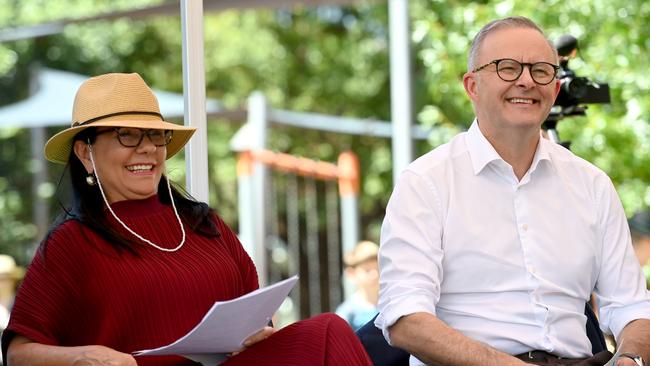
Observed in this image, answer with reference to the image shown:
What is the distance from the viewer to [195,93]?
11.5 ft

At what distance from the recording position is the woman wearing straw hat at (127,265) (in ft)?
9.14

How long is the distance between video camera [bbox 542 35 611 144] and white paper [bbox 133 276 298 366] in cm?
168

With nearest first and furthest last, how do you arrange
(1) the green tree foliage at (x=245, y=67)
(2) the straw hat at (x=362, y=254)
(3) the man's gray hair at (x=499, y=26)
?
1. (3) the man's gray hair at (x=499, y=26)
2. (2) the straw hat at (x=362, y=254)
3. (1) the green tree foliage at (x=245, y=67)

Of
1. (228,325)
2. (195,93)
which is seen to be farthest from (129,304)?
(195,93)

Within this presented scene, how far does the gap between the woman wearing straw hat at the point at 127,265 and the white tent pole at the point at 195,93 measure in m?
0.26

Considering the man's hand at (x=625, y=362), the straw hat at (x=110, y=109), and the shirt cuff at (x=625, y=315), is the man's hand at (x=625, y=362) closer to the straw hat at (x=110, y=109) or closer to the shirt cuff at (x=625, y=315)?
the shirt cuff at (x=625, y=315)

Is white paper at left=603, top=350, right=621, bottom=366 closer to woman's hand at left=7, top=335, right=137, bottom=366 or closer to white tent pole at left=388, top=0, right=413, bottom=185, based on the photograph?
woman's hand at left=7, top=335, right=137, bottom=366

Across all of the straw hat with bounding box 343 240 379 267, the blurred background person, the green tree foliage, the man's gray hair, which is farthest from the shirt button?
the green tree foliage

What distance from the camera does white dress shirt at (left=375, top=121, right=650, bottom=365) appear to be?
120 inches

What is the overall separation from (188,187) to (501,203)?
930mm

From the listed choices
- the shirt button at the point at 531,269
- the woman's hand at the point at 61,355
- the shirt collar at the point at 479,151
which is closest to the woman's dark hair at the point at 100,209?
the woman's hand at the point at 61,355

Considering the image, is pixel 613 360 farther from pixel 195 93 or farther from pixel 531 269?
pixel 195 93

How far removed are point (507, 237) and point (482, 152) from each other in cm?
22

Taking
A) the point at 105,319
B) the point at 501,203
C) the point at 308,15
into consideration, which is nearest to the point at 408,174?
the point at 501,203
